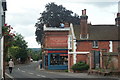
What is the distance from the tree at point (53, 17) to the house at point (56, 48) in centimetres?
1041

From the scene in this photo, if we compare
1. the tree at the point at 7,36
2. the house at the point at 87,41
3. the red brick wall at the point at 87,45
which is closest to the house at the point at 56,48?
the house at the point at 87,41

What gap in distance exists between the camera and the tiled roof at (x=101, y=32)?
47812mm

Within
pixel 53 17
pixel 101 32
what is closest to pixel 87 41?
pixel 101 32

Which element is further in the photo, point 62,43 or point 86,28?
point 62,43

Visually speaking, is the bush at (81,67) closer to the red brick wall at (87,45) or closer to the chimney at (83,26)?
the red brick wall at (87,45)

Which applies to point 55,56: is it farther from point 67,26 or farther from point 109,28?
point 109,28

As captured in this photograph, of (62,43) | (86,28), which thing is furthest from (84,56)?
(62,43)

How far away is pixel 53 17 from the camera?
70.7 m

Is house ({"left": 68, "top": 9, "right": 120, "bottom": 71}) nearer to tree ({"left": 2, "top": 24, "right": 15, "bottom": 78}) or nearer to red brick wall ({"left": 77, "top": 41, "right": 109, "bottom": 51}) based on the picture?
red brick wall ({"left": 77, "top": 41, "right": 109, "bottom": 51})

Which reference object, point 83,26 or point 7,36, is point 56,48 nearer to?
point 83,26

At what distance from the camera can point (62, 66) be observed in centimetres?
5634

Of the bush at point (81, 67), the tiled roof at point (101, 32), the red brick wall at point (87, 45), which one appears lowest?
the bush at point (81, 67)

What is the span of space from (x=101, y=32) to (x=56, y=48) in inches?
431

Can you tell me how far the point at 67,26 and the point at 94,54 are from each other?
75.3 feet
